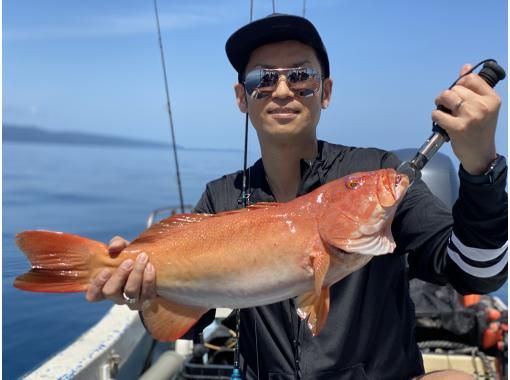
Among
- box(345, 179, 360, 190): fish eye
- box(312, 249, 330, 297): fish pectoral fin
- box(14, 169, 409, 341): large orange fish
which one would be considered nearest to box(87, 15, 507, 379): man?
box(14, 169, 409, 341): large orange fish

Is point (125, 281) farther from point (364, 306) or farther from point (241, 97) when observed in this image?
point (241, 97)

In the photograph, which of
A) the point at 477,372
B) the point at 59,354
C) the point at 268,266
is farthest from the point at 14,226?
the point at 268,266

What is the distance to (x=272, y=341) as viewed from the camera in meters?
2.63

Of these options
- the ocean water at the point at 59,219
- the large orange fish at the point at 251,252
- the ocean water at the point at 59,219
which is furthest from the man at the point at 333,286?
Result: the ocean water at the point at 59,219

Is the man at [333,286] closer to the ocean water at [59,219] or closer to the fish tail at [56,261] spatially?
the fish tail at [56,261]

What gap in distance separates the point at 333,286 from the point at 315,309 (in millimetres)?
741

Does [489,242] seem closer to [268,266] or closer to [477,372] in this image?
[268,266]

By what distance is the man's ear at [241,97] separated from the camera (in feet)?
9.44

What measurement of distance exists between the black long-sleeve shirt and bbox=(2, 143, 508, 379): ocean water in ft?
4.00

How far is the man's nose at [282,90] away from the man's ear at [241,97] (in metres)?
0.41

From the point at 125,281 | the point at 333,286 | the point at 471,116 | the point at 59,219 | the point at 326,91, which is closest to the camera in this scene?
the point at 471,116

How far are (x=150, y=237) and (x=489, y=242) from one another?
1311 mm

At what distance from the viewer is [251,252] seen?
189 centimetres

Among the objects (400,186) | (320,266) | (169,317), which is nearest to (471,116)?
(400,186)
